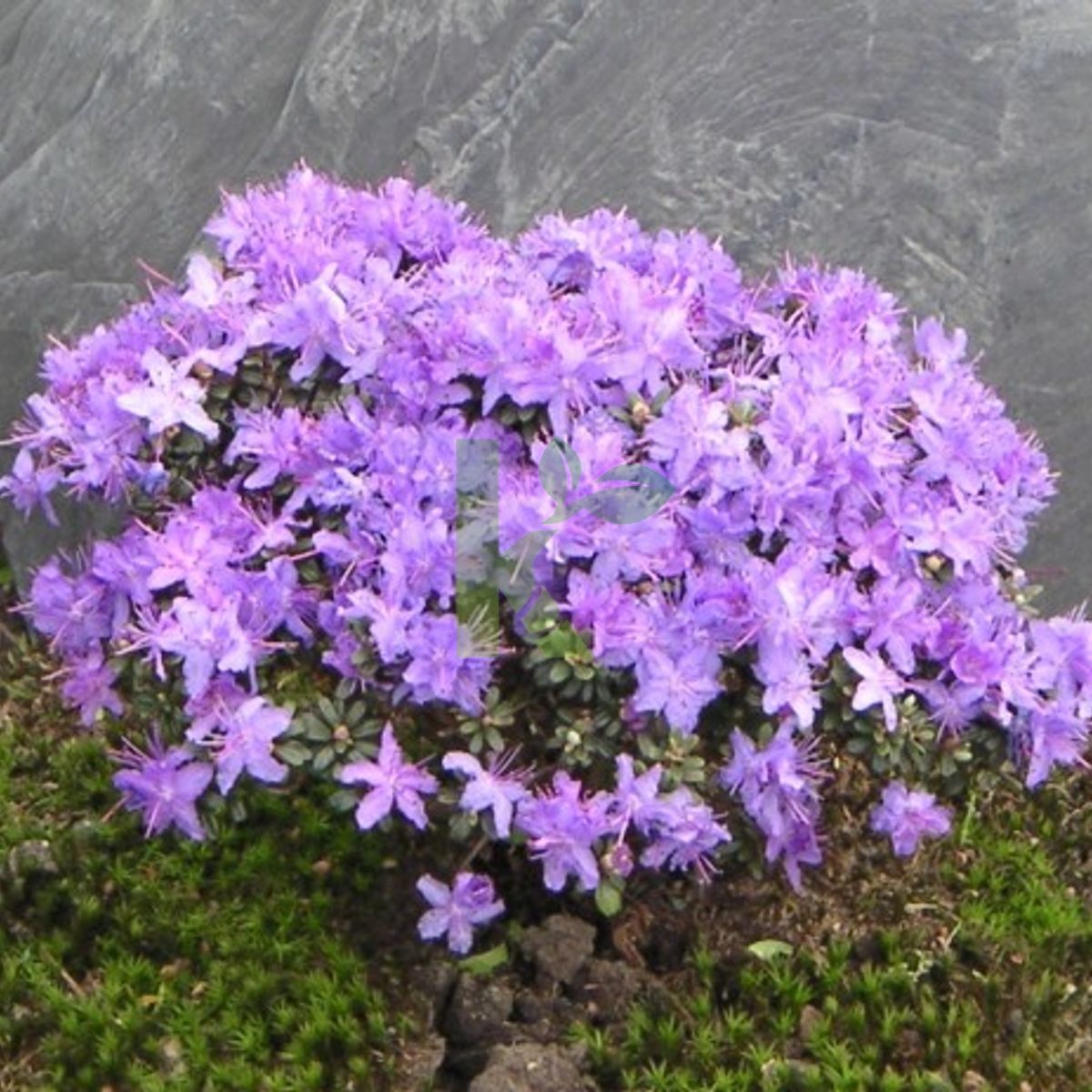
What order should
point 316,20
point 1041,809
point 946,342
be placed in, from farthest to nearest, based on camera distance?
point 316,20 < point 1041,809 < point 946,342

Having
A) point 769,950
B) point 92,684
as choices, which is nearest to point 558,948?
point 769,950

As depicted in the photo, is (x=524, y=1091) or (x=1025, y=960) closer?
(x=524, y=1091)

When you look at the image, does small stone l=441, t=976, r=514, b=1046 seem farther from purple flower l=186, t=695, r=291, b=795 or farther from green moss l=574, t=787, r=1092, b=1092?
purple flower l=186, t=695, r=291, b=795

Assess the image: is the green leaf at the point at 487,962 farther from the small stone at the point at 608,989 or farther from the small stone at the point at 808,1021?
the small stone at the point at 808,1021

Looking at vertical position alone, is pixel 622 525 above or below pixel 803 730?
above

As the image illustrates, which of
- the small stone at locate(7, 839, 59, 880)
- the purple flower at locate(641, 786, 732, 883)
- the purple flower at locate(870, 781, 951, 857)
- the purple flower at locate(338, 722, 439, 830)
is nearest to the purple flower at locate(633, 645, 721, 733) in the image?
the purple flower at locate(641, 786, 732, 883)

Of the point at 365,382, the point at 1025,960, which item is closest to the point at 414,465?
the point at 365,382

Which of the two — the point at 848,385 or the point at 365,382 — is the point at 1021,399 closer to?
the point at 848,385
